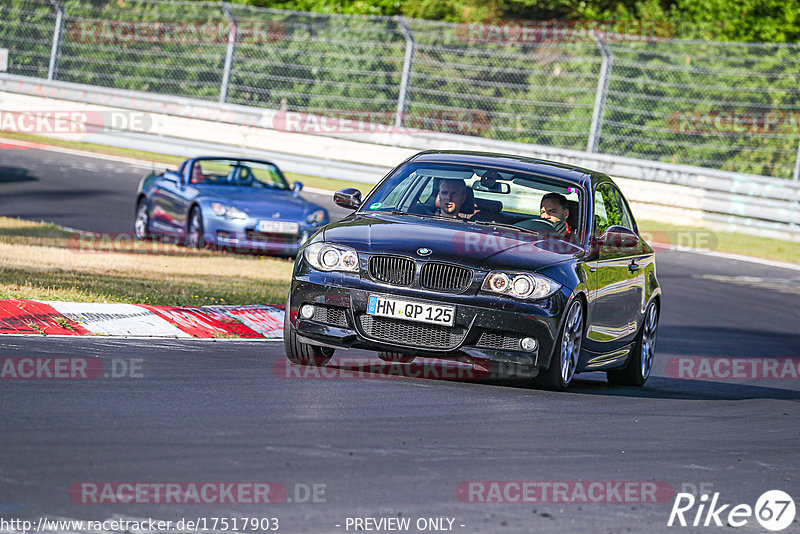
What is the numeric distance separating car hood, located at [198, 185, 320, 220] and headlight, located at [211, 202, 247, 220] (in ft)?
0.17

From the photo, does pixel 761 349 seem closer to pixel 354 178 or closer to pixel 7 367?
pixel 7 367

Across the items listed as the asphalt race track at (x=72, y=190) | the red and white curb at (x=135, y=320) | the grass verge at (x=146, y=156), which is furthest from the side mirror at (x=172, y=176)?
the red and white curb at (x=135, y=320)

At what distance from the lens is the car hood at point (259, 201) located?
16500 mm

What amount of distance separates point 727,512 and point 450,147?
18.7 metres

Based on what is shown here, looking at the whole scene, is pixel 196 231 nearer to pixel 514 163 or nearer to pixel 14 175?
pixel 14 175

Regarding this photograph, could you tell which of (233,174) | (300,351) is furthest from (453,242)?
(233,174)

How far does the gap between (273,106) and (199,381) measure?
18.7 m

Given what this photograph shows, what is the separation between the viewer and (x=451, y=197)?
353 inches

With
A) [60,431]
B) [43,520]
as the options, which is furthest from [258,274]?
[43,520]

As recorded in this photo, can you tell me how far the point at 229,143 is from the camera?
85.7ft

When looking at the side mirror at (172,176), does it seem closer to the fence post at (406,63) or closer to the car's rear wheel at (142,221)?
the car's rear wheel at (142,221)

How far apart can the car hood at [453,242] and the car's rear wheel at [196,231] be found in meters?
8.27

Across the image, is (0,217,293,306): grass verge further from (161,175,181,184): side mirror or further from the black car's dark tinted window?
the black car's dark tinted window

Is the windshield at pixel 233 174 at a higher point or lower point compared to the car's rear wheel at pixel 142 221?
higher
